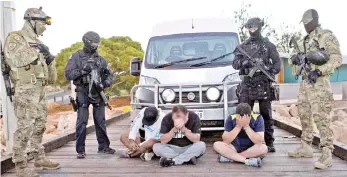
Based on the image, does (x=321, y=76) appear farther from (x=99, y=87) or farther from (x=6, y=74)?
(x=6, y=74)

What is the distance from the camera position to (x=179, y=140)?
20.4 ft

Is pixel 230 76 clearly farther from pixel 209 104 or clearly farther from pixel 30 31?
pixel 30 31

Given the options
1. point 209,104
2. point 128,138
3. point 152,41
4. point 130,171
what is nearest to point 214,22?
point 152,41

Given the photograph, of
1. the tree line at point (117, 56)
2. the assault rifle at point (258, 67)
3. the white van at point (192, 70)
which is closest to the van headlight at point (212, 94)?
the white van at point (192, 70)

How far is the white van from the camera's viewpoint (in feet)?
24.3

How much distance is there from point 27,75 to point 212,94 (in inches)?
127

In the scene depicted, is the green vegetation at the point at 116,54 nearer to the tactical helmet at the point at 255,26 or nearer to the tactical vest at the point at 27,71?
the tactical helmet at the point at 255,26

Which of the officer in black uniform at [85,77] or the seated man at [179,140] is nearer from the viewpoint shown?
the seated man at [179,140]

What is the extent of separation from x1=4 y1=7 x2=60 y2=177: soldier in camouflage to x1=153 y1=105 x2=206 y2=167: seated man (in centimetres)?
161

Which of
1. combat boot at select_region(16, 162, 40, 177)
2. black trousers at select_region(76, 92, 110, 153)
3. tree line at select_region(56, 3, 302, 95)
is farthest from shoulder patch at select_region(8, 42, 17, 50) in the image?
tree line at select_region(56, 3, 302, 95)

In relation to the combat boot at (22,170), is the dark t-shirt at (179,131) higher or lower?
higher

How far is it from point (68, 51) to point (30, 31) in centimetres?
2560

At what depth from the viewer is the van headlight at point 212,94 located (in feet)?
24.3

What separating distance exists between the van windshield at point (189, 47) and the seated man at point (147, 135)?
62.7 inches
